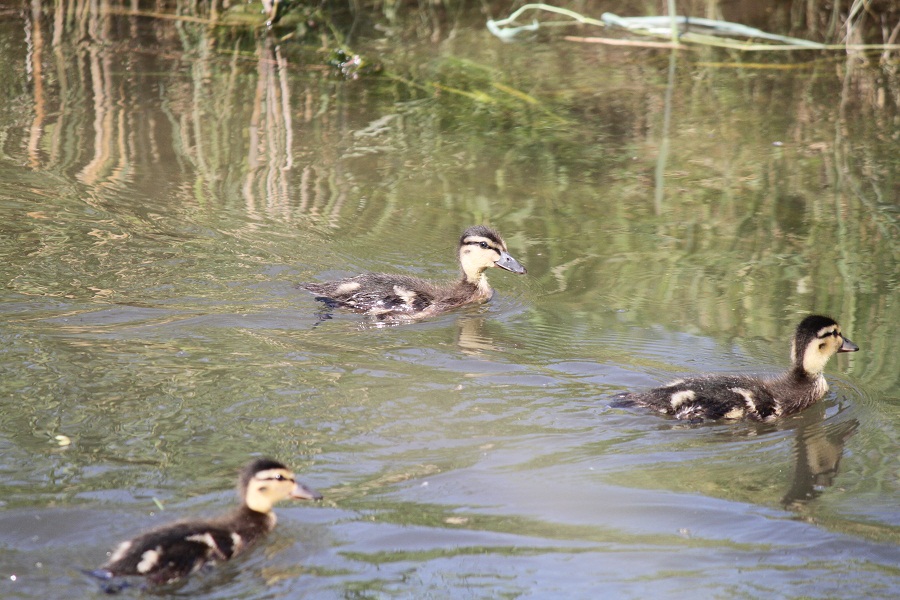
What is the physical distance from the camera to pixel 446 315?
6.63 metres

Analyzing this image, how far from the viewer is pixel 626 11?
38.0 feet

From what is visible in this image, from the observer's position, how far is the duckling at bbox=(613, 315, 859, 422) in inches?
202

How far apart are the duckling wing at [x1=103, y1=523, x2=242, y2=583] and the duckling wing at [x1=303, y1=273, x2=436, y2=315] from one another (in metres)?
2.53

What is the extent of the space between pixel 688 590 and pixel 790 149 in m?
5.49

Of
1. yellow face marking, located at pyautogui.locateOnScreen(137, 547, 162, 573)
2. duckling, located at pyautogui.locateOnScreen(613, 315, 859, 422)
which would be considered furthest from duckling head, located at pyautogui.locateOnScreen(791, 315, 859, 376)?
yellow face marking, located at pyautogui.locateOnScreen(137, 547, 162, 573)

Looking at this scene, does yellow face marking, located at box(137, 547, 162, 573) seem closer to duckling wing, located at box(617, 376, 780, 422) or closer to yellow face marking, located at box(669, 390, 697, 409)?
duckling wing, located at box(617, 376, 780, 422)

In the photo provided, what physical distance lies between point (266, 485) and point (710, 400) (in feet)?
6.70

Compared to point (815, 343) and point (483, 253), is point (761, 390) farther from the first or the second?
point (483, 253)

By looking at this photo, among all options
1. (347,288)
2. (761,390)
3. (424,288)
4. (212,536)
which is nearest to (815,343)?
(761,390)

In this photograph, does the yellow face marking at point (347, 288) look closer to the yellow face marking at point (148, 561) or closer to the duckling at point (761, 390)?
the duckling at point (761, 390)

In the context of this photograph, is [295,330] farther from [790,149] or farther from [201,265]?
[790,149]

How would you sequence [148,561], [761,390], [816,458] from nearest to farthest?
1. [148,561]
2. [816,458]
3. [761,390]

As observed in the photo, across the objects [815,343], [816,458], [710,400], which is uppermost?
[815,343]

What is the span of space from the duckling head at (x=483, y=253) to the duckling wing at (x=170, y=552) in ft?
10.2
